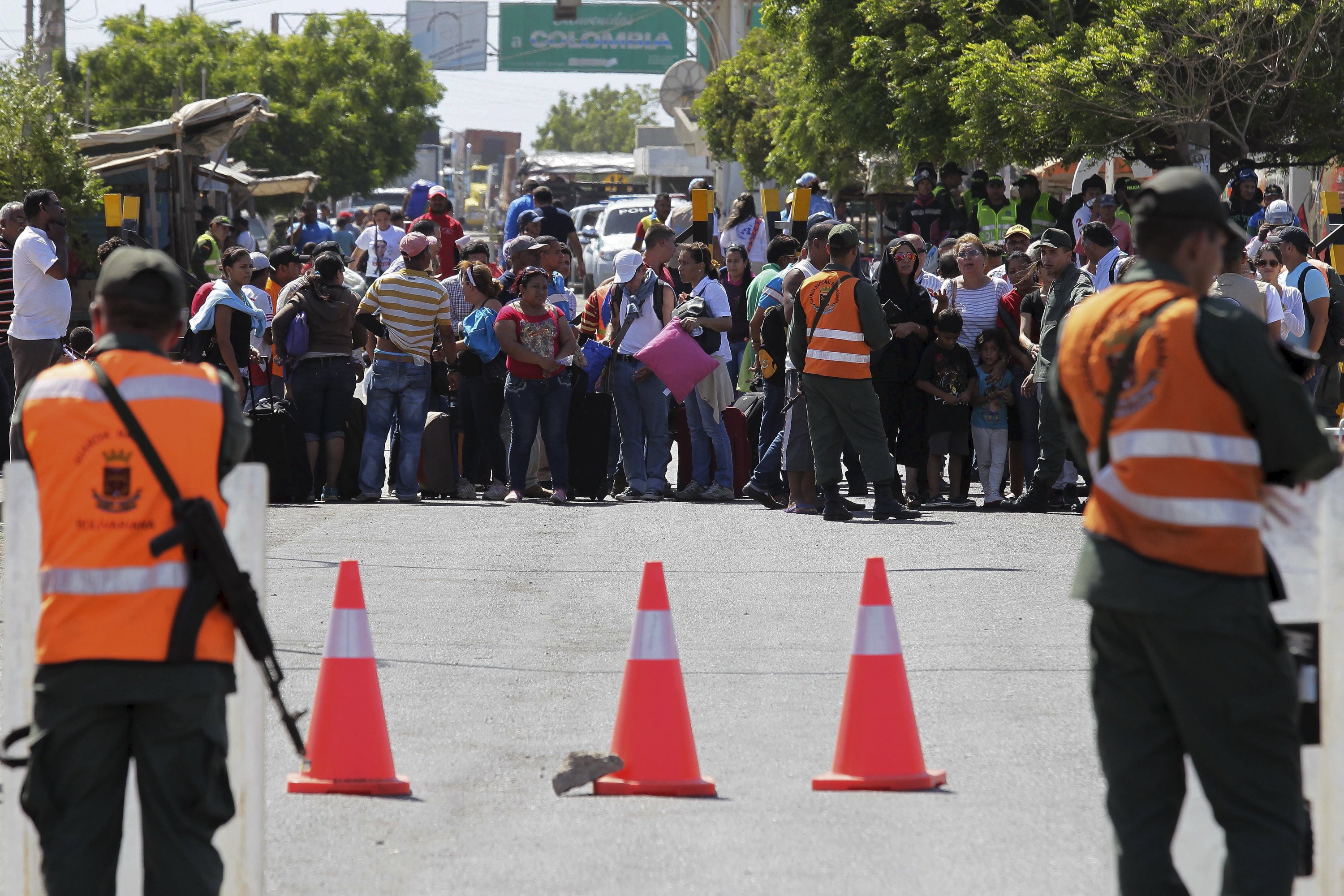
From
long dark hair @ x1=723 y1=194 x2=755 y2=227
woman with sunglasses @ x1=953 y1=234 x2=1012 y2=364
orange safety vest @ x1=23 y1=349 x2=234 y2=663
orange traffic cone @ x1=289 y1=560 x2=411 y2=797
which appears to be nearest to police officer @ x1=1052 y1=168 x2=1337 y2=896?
orange safety vest @ x1=23 y1=349 x2=234 y2=663

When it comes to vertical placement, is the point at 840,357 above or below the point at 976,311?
below

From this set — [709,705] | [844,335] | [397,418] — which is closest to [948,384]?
[844,335]

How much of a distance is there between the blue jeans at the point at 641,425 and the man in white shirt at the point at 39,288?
13.1ft

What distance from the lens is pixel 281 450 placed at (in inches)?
487

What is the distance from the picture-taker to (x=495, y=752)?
239 inches

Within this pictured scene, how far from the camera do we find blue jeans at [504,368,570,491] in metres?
12.6

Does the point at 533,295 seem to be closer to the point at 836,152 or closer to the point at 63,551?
the point at 63,551

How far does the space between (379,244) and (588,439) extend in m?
8.55

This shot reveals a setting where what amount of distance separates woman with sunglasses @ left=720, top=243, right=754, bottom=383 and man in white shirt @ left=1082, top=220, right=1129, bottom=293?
9.19 ft

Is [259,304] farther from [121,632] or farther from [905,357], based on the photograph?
[121,632]

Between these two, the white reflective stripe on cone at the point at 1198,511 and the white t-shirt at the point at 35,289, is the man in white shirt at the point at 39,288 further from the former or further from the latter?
the white reflective stripe on cone at the point at 1198,511

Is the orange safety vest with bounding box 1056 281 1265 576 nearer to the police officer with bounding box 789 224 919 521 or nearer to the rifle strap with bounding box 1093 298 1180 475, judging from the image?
the rifle strap with bounding box 1093 298 1180 475

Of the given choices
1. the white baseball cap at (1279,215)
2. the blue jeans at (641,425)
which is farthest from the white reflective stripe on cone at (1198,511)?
the white baseball cap at (1279,215)

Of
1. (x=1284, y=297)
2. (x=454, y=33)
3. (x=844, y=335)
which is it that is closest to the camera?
(x=844, y=335)
